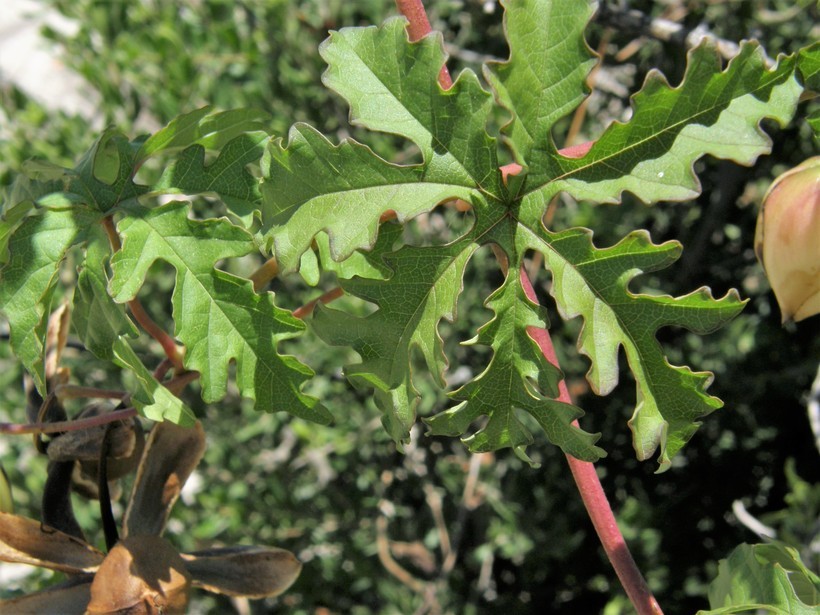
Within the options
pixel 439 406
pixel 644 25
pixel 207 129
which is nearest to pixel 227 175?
pixel 207 129

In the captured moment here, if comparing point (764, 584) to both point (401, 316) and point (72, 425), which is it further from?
point (72, 425)

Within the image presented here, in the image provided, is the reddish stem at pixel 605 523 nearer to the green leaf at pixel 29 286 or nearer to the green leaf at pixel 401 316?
the green leaf at pixel 401 316

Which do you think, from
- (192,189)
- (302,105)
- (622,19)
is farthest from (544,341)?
(302,105)

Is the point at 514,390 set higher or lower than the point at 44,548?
higher

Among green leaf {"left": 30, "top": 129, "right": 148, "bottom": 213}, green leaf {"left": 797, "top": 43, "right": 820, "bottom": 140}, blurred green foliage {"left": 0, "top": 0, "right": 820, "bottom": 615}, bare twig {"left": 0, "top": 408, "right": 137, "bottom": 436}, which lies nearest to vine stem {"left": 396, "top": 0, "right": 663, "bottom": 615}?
green leaf {"left": 797, "top": 43, "right": 820, "bottom": 140}

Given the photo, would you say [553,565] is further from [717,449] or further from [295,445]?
[295,445]

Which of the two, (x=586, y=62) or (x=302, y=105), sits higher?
(x=586, y=62)

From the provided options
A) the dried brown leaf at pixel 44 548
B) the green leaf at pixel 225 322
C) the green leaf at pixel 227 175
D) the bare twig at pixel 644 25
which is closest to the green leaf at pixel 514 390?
the green leaf at pixel 225 322
